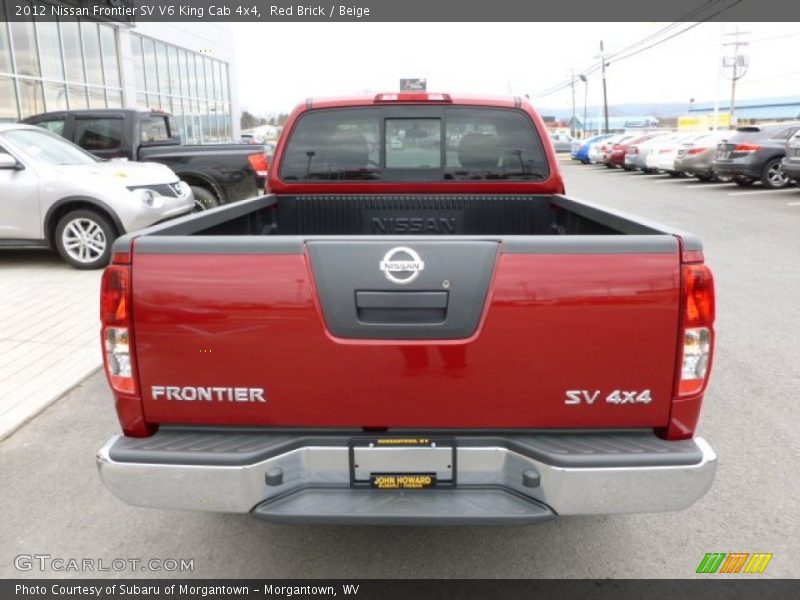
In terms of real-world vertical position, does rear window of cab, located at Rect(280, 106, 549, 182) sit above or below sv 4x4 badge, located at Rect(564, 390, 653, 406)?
above

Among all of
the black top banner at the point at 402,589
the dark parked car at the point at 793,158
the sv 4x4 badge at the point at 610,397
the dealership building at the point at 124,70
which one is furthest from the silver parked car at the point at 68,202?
the dark parked car at the point at 793,158

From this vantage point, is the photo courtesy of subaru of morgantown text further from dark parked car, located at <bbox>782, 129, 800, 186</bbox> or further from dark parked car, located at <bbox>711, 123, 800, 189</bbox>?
dark parked car, located at <bbox>711, 123, 800, 189</bbox>

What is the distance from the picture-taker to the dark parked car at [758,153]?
60.1ft

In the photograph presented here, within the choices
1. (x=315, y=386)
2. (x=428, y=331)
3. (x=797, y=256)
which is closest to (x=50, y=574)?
(x=315, y=386)

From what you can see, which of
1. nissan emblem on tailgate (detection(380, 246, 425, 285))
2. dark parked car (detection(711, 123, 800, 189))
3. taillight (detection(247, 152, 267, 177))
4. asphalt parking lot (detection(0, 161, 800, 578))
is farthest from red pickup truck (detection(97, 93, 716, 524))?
dark parked car (detection(711, 123, 800, 189))

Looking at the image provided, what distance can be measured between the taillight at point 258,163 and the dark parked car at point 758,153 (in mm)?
14000

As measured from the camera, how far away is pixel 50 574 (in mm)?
2906

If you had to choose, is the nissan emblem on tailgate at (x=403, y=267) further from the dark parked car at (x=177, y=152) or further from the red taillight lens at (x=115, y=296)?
the dark parked car at (x=177, y=152)

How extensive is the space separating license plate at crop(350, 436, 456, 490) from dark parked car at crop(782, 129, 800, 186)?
16.5m

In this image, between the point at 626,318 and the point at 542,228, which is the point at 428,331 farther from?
the point at 542,228

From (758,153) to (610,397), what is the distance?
1895cm

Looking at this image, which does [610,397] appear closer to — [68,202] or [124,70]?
[68,202]

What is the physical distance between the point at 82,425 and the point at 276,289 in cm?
275

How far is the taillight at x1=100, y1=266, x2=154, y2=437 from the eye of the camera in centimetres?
238
